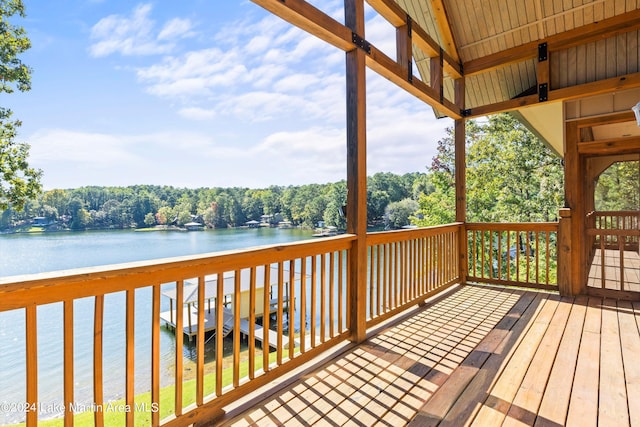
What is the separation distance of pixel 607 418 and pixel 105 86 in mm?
5894

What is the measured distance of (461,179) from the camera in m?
4.91

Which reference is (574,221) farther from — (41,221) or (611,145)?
(41,221)

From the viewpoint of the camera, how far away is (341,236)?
2.72 m

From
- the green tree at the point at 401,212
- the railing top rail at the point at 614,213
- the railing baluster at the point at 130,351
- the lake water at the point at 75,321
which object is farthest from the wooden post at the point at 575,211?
the green tree at the point at 401,212

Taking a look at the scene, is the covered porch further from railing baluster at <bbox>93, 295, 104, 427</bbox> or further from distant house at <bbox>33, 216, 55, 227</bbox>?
distant house at <bbox>33, 216, 55, 227</bbox>

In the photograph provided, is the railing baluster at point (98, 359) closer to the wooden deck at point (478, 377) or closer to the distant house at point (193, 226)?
the wooden deck at point (478, 377)

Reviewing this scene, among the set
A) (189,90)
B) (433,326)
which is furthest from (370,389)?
(189,90)

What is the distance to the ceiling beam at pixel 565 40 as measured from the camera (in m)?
3.80

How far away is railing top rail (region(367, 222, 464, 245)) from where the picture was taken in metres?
3.13

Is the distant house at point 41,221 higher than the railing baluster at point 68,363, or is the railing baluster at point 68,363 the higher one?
the distant house at point 41,221

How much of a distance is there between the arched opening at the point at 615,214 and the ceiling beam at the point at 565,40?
2124mm

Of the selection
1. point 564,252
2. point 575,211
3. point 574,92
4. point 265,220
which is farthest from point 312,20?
point 265,220

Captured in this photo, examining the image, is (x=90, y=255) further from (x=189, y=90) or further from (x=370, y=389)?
(x=189, y=90)

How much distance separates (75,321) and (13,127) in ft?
23.1
